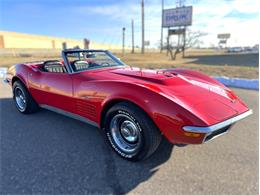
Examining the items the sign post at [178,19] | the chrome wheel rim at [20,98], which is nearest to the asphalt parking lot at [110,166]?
the chrome wheel rim at [20,98]

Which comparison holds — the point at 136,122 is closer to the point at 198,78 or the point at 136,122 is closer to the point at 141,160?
the point at 141,160

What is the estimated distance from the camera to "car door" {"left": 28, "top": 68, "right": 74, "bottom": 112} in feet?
10.8

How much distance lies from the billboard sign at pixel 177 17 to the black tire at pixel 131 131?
33636 millimetres

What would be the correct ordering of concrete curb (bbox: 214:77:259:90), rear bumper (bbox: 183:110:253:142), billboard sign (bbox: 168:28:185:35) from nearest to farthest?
rear bumper (bbox: 183:110:253:142)
concrete curb (bbox: 214:77:259:90)
billboard sign (bbox: 168:28:185:35)

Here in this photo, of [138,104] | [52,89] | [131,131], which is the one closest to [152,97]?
[138,104]

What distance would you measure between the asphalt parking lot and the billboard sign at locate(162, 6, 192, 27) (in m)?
32.7

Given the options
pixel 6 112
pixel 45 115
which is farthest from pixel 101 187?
pixel 6 112

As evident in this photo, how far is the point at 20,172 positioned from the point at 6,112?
8.48 feet

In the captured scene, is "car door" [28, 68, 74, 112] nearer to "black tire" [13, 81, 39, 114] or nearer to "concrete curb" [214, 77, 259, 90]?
"black tire" [13, 81, 39, 114]

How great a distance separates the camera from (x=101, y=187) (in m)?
2.19

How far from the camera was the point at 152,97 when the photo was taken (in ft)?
7.63

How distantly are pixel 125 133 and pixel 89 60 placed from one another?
5.96ft

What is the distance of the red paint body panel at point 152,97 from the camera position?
220cm

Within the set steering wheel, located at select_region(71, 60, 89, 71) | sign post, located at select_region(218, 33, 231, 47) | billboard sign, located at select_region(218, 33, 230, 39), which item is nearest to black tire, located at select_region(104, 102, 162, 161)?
steering wheel, located at select_region(71, 60, 89, 71)
